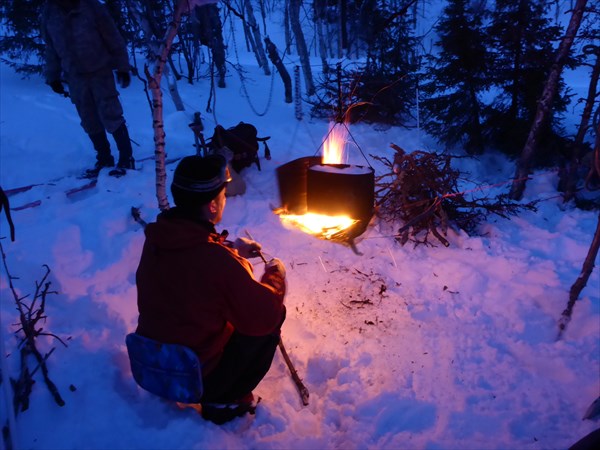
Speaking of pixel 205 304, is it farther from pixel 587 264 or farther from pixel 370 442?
pixel 587 264

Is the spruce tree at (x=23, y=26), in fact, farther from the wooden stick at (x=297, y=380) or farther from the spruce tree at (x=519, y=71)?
the wooden stick at (x=297, y=380)

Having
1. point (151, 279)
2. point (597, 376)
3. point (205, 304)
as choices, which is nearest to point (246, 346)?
point (205, 304)

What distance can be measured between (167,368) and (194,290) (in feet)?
1.62

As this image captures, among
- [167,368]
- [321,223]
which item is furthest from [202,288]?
[321,223]

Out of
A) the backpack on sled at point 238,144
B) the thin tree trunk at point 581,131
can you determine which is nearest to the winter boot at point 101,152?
the backpack on sled at point 238,144

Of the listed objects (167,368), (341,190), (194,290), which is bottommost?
(167,368)

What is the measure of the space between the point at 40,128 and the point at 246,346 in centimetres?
789

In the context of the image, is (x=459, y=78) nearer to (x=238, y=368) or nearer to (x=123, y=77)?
(x=123, y=77)

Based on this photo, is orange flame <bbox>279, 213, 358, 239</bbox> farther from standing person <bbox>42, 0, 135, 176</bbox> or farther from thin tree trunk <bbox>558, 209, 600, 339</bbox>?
standing person <bbox>42, 0, 135, 176</bbox>

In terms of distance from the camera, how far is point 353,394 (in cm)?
271

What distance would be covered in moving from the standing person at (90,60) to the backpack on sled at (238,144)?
1.40 metres

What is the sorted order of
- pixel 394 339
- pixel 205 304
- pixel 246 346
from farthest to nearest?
pixel 394 339, pixel 246 346, pixel 205 304

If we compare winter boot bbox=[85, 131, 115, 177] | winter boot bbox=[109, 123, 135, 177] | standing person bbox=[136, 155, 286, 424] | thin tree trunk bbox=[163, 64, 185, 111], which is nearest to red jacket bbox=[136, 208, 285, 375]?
standing person bbox=[136, 155, 286, 424]

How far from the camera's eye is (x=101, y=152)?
611cm
